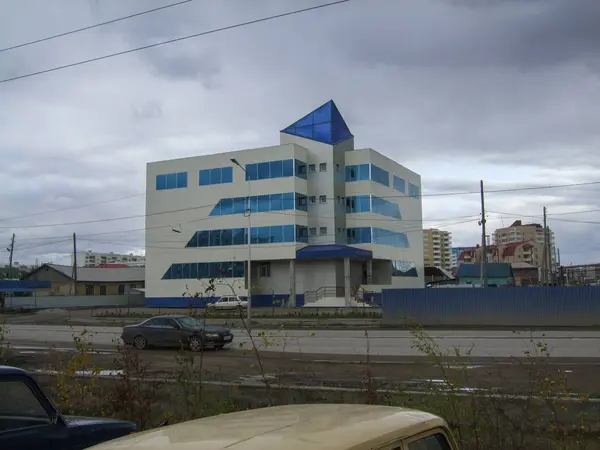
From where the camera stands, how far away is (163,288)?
204 ft

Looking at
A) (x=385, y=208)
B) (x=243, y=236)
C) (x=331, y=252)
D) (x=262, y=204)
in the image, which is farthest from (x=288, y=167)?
(x=385, y=208)

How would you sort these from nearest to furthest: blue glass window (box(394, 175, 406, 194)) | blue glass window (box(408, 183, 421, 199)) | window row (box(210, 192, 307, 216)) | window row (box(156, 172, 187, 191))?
1. window row (box(210, 192, 307, 216))
2. window row (box(156, 172, 187, 191))
3. blue glass window (box(394, 175, 406, 194))
4. blue glass window (box(408, 183, 421, 199))

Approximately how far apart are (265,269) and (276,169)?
1031 cm

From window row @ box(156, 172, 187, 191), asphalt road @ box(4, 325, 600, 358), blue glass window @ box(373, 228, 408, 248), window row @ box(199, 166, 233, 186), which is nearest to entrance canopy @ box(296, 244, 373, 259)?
blue glass window @ box(373, 228, 408, 248)

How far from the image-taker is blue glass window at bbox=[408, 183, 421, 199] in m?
70.5

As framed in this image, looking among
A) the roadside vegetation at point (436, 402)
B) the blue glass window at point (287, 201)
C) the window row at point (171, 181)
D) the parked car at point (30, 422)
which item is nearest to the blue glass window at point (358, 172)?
Answer: the blue glass window at point (287, 201)

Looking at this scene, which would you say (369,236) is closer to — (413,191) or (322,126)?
(322,126)

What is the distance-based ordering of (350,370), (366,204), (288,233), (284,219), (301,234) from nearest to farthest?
(350,370) → (288,233) → (284,219) → (301,234) → (366,204)

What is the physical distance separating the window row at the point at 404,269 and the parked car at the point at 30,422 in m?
59.2

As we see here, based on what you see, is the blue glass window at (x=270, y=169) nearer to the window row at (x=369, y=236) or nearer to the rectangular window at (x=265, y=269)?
the rectangular window at (x=265, y=269)

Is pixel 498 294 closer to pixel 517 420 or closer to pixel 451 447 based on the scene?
pixel 517 420

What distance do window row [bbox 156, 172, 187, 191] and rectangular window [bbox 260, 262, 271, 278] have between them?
39.6 feet

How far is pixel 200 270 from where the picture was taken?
198ft

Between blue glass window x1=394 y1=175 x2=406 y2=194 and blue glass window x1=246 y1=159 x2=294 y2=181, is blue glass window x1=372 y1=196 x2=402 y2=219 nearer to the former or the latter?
blue glass window x1=394 y1=175 x2=406 y2=194
